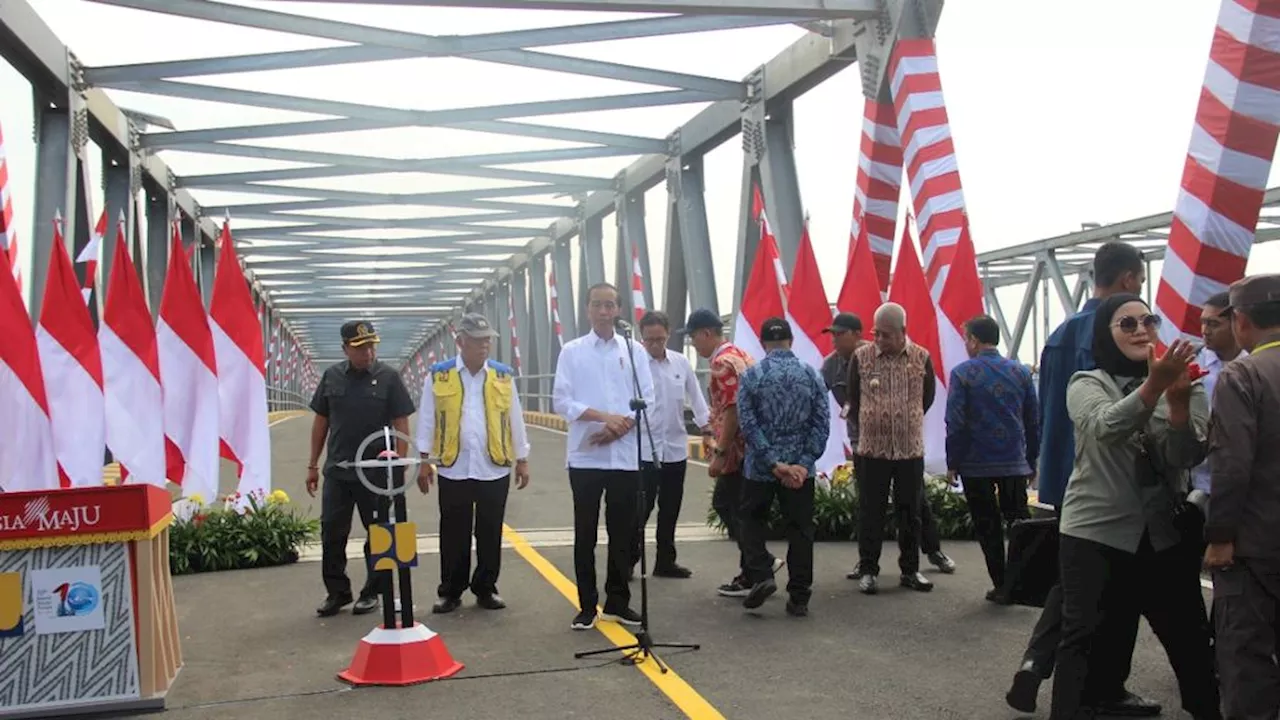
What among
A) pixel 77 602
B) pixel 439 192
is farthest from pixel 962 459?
pixel 439 192

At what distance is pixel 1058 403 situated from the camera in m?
4.84

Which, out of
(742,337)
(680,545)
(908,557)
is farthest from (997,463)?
(742,337)

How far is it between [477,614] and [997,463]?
3.17 metres

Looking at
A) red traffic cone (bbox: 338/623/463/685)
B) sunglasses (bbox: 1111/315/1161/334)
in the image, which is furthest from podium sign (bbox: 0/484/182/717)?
sunglasses (bbox: 1111/315/1161/334)

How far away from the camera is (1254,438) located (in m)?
4.01

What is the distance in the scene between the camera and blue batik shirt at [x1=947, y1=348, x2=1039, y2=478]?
7.16 m

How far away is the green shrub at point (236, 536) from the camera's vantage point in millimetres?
8555

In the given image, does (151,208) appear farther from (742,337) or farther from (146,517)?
(146,517)

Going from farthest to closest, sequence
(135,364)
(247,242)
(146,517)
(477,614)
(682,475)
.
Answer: (247,242), (135,364), (682,475), (477,614), (146,517)

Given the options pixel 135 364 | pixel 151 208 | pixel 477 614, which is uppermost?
pixel 151 208

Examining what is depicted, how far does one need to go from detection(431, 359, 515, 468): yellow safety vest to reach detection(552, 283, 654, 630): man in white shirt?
54 centimetres

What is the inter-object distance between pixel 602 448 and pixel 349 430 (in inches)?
63.5

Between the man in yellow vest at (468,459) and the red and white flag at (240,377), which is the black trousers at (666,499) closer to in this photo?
the man in yellow vest at (468,459)

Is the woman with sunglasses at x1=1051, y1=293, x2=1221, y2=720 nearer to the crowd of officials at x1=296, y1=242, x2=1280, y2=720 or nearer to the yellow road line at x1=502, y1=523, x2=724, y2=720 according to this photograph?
the crowd of officials at x1=296, y1=242, x2=1280, y2=720
